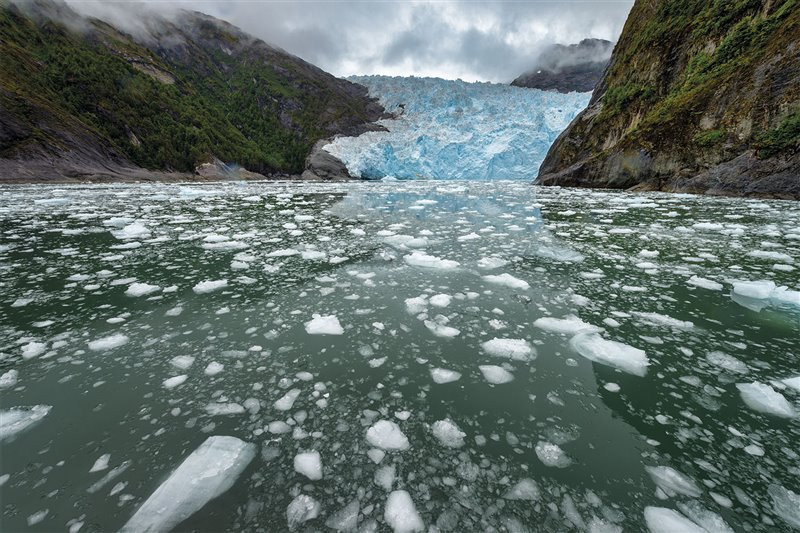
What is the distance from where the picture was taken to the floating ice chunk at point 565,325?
2.23 meters

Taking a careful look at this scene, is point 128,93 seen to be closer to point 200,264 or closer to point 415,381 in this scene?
point 200,264

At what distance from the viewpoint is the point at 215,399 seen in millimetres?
1588

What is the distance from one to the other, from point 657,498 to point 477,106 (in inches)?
2022

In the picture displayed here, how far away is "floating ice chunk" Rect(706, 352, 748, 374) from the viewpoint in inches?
69.9

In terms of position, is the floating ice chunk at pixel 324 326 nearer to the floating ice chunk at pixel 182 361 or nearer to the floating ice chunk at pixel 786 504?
the floating ice chunk at pixel 182 361

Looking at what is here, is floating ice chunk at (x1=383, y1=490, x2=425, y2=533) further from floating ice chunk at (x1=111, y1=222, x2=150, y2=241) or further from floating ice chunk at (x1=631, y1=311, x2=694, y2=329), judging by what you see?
floating ice chunk at (x1=111, y1=222, x2=150, y2=241)

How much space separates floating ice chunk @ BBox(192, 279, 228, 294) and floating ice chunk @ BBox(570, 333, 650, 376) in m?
2.80

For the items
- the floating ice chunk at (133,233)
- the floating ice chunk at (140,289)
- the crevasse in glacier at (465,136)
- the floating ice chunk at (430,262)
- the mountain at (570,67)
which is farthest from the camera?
the mountain at (570,67)

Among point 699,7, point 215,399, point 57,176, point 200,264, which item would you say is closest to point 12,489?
point 215,399

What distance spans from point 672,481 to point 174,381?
213cm

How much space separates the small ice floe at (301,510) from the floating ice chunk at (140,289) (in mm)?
2536

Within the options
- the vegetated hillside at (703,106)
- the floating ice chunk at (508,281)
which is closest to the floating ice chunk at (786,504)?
the floating ice chunk at (508,281)

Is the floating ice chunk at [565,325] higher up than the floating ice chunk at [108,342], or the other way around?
the floating ice chunk at [565,325]

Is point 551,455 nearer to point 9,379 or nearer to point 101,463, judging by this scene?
point 101,463
